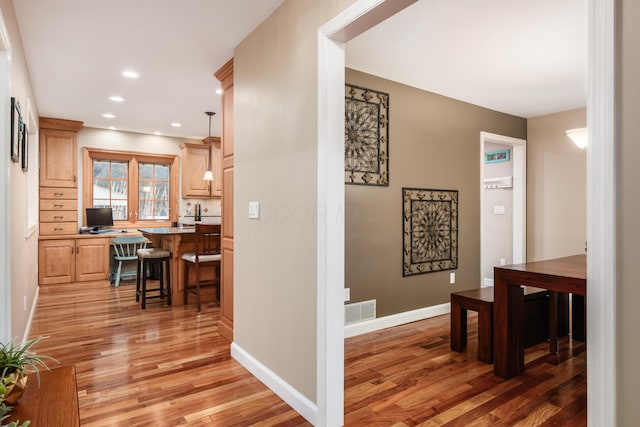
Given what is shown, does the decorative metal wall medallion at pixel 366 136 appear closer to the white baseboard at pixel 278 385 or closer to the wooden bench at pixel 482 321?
the wooden bench at pixel 482 321

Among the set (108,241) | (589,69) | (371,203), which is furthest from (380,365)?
(108,241)

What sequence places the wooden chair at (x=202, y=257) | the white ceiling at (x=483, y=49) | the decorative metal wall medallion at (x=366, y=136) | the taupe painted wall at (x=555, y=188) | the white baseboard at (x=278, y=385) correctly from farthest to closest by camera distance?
the taupe painted wall at (x=555, y=188) → the wooden chair at (x=202, y=257) → the decorative metal wall medallion at (x=366, y=136) → the white ceiling at (x=483, y=49) → the white baseboard at (x=278, y=385)

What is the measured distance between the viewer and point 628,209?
928mm

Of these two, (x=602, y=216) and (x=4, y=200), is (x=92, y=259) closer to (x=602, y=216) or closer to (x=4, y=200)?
(x=4, y=200)

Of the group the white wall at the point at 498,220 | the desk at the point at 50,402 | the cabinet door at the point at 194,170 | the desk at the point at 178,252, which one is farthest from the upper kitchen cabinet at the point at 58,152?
the white wall at the point at 498,220

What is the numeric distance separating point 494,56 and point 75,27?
334 centimetres

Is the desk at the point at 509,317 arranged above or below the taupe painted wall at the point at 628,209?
below

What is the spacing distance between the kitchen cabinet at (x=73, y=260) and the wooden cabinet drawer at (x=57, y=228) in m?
0.22

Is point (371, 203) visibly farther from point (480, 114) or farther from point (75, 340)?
point (75, 340)

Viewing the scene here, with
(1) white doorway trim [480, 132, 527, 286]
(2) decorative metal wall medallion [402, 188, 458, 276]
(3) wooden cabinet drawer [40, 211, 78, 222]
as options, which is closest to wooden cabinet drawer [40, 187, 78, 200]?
(3) wooden cabinet drawer [40, 211, 78, 222]

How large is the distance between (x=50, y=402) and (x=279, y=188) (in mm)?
1569

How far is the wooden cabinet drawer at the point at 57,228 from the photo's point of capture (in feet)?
18.6

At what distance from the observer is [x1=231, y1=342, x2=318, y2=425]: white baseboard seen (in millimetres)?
2092

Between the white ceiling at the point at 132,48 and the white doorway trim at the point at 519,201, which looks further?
the white doorway trim at the point at 519,201
